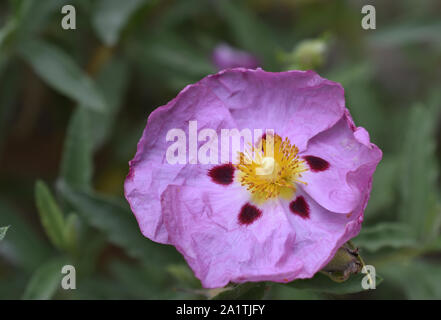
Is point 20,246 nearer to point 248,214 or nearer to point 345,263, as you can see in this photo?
point 248,214

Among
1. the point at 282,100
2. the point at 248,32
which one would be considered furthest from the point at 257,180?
the point at 248,32

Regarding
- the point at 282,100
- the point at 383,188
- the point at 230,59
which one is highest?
the point at 230,59

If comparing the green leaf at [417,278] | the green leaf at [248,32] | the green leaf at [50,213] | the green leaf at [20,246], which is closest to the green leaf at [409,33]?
the green leaf at [248,32]

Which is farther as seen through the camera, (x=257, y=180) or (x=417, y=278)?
(x=417, y=278)

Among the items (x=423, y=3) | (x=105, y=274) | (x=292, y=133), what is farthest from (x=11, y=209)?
(x=423, y=3)

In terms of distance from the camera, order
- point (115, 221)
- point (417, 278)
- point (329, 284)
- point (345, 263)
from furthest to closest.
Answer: point (417, 278)
point (115, 221)
point (329, 284)
point (345, 263)

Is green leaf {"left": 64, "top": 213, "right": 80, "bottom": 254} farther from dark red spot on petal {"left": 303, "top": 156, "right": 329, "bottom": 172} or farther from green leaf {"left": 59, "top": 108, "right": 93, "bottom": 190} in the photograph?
dark red spot on petal {"left": 303, "top": 156, "right": 329, "bottom": 172}

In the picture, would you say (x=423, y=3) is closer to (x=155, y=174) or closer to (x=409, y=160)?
(x=409, y=160)

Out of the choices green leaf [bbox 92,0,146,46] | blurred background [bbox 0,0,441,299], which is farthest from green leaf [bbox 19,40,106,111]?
green leaf [bbox 92,0,146,46]
